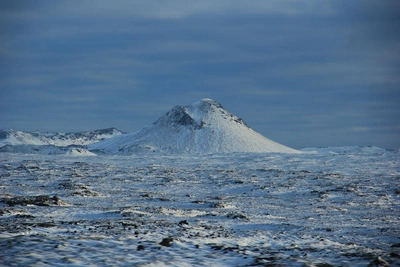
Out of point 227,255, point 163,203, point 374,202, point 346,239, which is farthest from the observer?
point 374,202

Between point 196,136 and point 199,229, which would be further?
point 196,136

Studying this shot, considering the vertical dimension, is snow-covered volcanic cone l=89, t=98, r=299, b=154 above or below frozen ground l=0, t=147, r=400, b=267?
above

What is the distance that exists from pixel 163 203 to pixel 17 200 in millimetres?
10709

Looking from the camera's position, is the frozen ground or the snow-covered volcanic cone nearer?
the frozen ground

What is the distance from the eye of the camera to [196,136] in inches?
6147

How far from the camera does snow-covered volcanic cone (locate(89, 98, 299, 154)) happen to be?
145625 millimetres

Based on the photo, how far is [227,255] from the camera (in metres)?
14.3

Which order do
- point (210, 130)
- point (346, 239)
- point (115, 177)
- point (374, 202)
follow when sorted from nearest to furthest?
point (346, 239), point (374, 202), point (115, 177), point (210, 130)

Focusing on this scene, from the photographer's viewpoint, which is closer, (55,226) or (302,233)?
(55,226)

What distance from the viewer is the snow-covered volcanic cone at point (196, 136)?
5733 inches

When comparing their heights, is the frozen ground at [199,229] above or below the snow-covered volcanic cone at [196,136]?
below

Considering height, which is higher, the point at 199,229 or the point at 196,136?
the point at 196,136

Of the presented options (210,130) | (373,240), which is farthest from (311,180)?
(210,130)

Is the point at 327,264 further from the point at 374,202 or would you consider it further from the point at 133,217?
the point at 374,202
